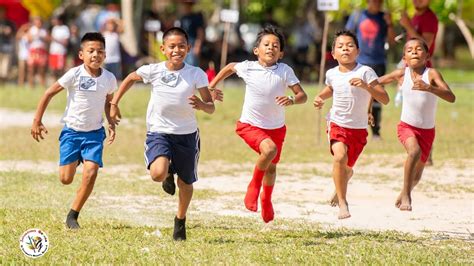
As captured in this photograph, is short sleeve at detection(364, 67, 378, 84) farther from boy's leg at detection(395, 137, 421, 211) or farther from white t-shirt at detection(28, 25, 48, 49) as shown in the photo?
white t-shirt at detection(28, 25, 48, 49)

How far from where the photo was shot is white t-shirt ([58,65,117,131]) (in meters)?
10.4

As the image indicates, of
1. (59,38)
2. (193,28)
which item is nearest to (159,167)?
(193,28)

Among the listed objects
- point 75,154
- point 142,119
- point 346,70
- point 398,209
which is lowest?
point 142,119

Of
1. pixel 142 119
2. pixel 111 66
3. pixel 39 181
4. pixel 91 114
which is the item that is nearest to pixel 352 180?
pixel 39 181

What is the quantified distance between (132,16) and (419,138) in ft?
76.2

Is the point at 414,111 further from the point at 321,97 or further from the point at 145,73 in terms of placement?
the point at 145,73

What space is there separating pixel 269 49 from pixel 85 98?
5.30 ft

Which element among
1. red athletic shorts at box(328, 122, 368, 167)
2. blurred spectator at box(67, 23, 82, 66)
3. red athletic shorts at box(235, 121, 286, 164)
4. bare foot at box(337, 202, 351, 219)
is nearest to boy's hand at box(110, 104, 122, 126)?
red athletic shorts at box(235, 121, 286, 164)

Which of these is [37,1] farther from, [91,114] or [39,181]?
[91,114]

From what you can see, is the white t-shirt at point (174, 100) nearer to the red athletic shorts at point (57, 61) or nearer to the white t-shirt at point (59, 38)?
the white t-shirt at point (59, 38)

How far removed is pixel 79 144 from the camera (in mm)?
10469

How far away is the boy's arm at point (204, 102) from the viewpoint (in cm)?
951

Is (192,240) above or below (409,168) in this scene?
below

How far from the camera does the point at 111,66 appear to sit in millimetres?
23922
